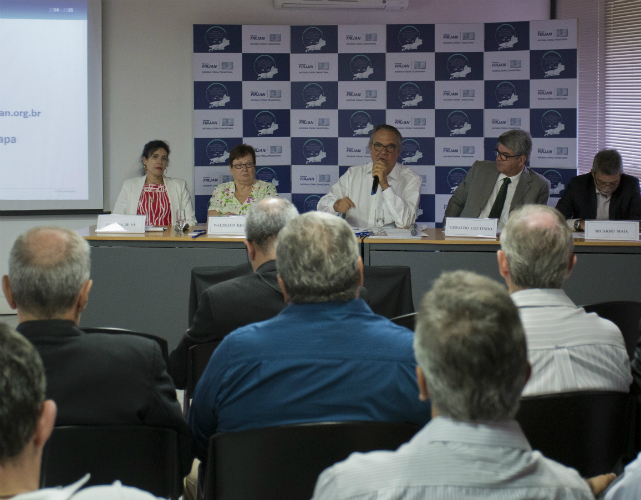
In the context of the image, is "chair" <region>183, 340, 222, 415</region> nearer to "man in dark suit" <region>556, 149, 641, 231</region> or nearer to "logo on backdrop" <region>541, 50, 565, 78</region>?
"man in dark suit" <region>556, 149, 641, 231</region>

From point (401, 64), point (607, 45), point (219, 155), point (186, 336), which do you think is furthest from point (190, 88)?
point (186, 336)

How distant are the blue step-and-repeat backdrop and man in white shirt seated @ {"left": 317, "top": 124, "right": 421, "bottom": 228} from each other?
0.62m

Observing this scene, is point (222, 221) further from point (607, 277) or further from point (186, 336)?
point (607, 277)

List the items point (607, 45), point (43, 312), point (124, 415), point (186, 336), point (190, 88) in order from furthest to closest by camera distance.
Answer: point (190, 88)
point (607, 45)
point (186, 336)
point (43, 312)
point (124, 415)

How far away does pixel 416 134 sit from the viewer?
17.6ft

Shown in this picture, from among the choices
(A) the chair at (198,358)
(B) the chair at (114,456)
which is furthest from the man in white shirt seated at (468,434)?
(A) the chair at (198,358)

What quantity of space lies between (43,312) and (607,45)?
16.6 feet

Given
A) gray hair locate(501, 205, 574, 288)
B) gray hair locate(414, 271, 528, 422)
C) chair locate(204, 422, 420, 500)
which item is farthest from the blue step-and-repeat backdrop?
gray hair locate(414, 271, 528, 422)

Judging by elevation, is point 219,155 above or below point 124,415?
above

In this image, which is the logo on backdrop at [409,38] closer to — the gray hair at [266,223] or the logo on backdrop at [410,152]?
the logo on backdrop at [410,152]

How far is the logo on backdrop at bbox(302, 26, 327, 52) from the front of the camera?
5312 millimetres

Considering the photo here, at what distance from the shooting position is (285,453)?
1.14m

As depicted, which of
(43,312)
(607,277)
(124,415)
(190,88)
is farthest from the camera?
(190,88)

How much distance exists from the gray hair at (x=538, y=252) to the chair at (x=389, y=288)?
1.25 m
